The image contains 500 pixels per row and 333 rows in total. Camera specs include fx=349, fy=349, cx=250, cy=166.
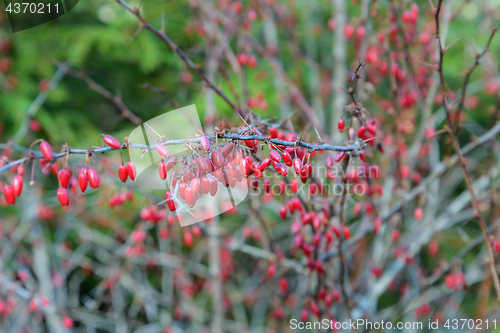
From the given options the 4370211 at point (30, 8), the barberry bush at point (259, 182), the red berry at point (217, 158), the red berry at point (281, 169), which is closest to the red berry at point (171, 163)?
the red berry at point (217, 158)

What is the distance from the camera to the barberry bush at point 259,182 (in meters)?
2.37

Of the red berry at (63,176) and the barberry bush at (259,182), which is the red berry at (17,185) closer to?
the red berry at (63,176)

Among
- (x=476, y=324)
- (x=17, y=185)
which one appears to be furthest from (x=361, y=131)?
(x=476, y=324)

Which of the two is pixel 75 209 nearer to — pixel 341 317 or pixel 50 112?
pixel 50 112

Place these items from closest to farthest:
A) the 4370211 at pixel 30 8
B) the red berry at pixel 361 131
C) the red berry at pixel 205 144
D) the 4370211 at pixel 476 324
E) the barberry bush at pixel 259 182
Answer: the red berry at pixel 205 144, the red berry at pixel 361 131, the barberry bush at pixel 259 182, the 4370211 at pixel 476 324, the 4370211 at pixel 30 8

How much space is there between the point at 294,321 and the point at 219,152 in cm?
261

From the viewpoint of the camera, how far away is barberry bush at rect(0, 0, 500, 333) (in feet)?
7.79

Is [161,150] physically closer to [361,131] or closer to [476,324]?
[361,131]

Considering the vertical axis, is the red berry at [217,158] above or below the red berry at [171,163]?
below

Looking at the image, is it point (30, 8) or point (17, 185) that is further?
point (30, 8)

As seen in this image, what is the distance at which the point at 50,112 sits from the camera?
436cm

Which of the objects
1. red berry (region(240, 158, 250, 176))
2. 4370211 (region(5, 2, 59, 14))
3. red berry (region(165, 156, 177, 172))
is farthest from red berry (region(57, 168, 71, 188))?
4370211 (region(5, 2, 59, 14))

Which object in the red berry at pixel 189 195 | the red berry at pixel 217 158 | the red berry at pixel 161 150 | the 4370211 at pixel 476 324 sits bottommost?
the 4370211 at pixel 476 324

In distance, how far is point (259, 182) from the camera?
2.21 m
